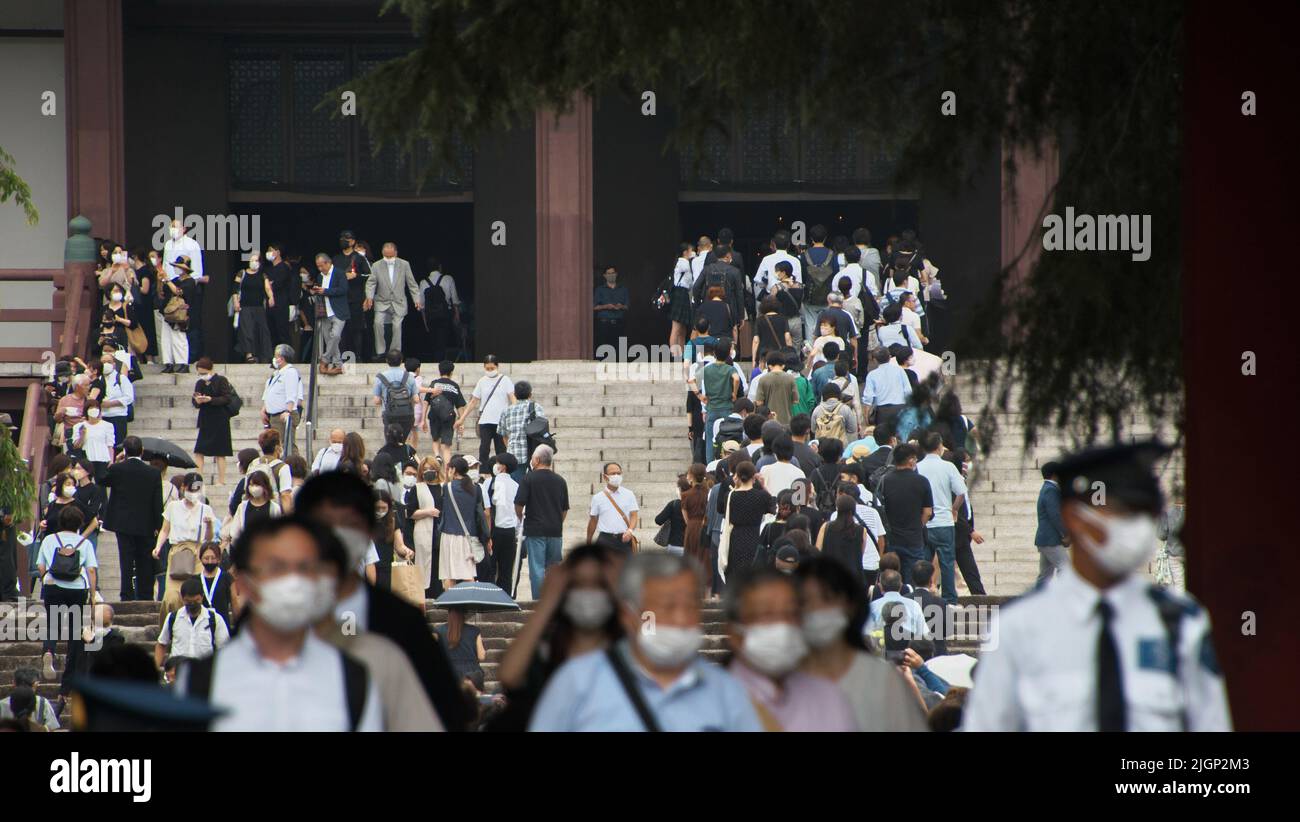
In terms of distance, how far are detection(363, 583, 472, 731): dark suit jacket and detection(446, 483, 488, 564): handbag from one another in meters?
10.3

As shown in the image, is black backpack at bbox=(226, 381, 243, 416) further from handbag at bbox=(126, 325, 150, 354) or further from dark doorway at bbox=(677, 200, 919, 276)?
dark doorway at bbox=(677, 200, 919, 276)

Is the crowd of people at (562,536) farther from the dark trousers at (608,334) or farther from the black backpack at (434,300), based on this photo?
the black backpack at (434,300)

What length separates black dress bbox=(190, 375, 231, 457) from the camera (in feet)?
63.2

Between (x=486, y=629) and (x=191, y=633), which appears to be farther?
(x=486, y=629)

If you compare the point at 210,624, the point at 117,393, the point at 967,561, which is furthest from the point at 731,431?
the point at 117,393

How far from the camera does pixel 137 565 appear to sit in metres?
16.5

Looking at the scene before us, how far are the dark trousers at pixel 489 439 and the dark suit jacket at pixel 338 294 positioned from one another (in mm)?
5604

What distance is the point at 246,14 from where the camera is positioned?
1134 inches

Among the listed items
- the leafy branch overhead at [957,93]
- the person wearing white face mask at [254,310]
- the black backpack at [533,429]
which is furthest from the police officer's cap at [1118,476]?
the person wearing white face mask at [254,310]

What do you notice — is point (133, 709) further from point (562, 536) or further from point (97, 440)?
point (97, 440)

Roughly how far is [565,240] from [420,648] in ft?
70.8

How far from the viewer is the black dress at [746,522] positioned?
49.2 ft

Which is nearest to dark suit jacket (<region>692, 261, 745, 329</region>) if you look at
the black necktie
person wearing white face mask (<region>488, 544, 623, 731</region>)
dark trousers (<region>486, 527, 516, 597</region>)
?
dark trousers (<region>486, 527, 516, 597</region>)
